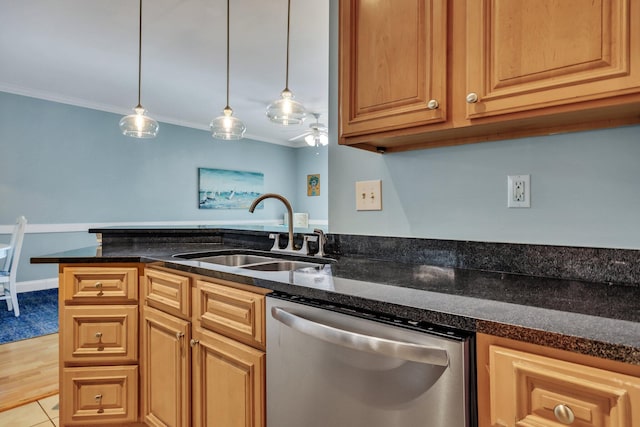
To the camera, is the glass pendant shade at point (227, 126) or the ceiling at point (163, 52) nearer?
the ceiling at point (163, 52)

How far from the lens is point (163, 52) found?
3.27 metres

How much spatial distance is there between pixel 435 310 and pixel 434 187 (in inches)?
28.6

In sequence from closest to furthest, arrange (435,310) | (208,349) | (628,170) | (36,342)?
(435,310), (628,170), (208,349), (36,342)

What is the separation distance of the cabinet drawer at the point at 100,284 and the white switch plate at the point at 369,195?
1.05 metres

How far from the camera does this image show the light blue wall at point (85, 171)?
Answer: 4.28 m

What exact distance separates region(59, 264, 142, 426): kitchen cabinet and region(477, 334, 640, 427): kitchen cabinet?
149cm

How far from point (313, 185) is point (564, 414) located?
6820mm

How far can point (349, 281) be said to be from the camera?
107 cm

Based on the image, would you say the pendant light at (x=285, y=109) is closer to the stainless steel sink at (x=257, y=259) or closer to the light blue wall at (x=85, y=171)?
the stainless steel sink at (x=257, y=259)

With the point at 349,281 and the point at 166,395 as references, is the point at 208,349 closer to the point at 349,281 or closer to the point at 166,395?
the point at 166,395

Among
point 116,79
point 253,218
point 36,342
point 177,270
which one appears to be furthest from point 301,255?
point 253,218

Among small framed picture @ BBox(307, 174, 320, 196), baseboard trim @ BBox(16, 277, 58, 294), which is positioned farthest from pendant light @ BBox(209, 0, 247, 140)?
small framed picture @ BBox(307, 174, 320, 196)

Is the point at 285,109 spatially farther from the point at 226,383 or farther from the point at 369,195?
the point at 226,383

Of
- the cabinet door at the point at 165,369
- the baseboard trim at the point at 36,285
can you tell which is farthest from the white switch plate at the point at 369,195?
the baseboard trim at the point at 36,285
